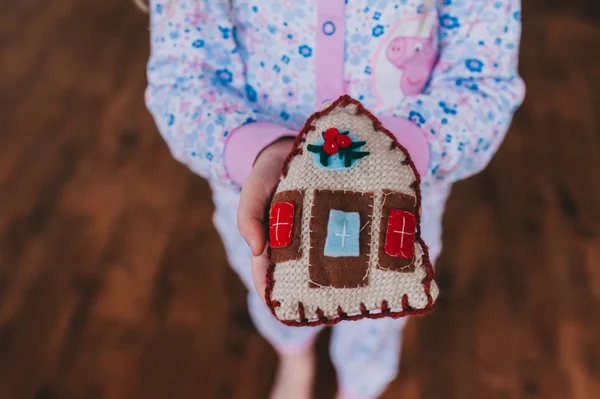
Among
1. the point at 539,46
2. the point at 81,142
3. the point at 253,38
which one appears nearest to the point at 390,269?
the point at 253,38

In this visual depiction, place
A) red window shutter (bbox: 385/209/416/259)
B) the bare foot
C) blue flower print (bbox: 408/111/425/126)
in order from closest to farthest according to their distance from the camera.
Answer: red window shutter (bbox: 385/209/416/259) < blue flower print (bbox: 408/111/425/126) < the bare foot

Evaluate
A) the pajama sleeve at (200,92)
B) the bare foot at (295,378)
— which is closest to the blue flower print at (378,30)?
the pajama sleeve at (200,92)

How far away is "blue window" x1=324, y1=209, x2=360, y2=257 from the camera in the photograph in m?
0.42

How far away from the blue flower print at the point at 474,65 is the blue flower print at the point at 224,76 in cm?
25

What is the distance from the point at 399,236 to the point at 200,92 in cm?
27

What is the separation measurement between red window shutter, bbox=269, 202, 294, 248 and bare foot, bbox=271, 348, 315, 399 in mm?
543

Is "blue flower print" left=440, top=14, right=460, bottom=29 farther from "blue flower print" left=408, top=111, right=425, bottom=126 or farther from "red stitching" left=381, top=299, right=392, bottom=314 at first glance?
"red stitching" left=381, top=299, right=392, bottom=314

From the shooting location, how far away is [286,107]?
24.1 inches

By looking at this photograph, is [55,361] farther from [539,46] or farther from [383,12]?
[539,46]

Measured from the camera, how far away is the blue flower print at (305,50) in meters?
0.56

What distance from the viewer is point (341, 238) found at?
424 mm

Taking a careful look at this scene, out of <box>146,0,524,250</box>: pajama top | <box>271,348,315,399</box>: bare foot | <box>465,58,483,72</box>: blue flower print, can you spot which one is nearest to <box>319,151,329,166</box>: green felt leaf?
<box>146,0,524,250</box>: pajama top

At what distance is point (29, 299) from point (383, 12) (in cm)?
90

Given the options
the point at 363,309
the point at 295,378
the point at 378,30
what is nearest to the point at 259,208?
the point at 363,309
